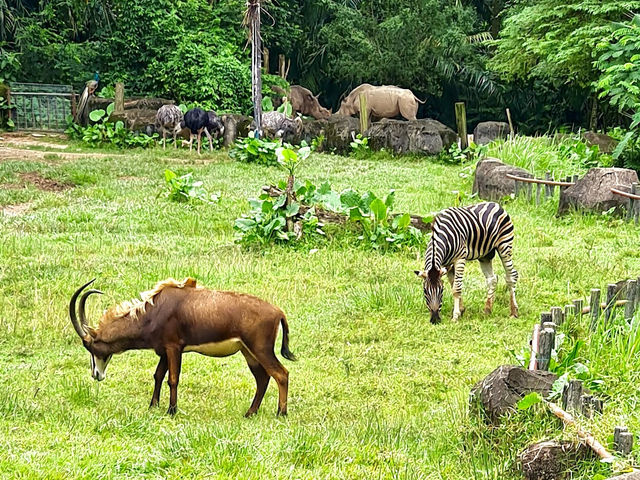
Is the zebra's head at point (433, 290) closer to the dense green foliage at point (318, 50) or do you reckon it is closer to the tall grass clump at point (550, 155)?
the tall grass clump at point (550, 155)

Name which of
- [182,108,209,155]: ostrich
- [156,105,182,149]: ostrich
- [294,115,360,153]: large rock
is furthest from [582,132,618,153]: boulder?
[156,105,182,149]: ostrich

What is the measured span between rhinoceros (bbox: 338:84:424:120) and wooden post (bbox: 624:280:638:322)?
2143 cm

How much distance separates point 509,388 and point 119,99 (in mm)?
20686

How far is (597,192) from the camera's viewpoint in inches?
552

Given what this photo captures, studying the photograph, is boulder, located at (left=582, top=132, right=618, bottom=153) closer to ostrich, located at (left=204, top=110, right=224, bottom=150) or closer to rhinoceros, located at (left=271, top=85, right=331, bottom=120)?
ostrich, located at (left=204, top=110, right=224, bottom=150)

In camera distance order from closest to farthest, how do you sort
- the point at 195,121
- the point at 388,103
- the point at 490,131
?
the point at 195,121
the point at 490,131
the point at 388,103

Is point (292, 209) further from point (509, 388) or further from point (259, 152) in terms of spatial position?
point (259, 152)

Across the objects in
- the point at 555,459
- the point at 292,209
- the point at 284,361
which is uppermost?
the point at 292,209

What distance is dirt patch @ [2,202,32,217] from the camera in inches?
554

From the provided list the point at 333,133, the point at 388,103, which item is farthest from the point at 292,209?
the point at 388,103

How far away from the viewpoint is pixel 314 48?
1273 inches

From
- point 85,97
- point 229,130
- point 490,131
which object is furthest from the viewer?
point 490,131

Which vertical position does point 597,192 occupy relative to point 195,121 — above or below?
below

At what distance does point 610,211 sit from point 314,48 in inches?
797
